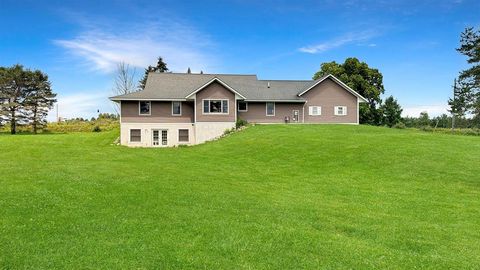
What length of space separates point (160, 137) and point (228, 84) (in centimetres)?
1027

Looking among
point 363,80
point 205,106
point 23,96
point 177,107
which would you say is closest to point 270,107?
point 205,106

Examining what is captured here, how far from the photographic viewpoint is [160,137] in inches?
1474

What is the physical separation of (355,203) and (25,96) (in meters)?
58.1

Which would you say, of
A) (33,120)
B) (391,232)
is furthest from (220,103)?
(33,120)

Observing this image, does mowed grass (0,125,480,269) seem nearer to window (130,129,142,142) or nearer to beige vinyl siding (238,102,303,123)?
window (130,129,142,142)

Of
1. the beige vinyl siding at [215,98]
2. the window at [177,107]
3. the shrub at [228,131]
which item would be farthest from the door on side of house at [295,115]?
the window at [177,107]

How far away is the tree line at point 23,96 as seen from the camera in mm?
54531

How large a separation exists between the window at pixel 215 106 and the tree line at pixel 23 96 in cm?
3350

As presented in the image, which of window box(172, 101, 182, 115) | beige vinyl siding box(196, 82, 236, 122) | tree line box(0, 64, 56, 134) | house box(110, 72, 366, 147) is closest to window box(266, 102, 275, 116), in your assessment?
house box(110, 72, 366, 147)

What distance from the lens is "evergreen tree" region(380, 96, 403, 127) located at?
61.9 metres

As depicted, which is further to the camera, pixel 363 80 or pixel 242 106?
pixel 363 80

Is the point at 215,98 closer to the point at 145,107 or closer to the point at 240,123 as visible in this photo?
the point at 240,123

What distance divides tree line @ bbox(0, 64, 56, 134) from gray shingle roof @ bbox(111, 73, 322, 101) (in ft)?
82.7

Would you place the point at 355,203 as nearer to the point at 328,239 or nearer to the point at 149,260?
the point at 328,239
